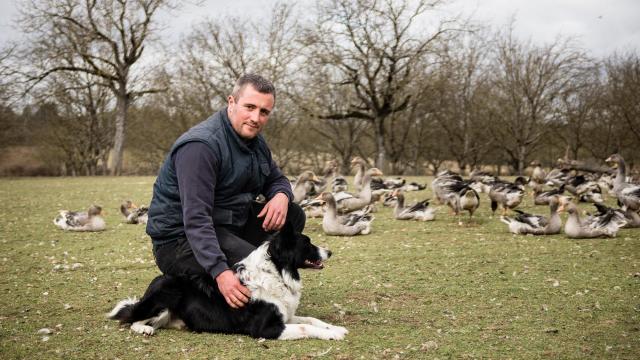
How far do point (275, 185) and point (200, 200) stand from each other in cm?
125

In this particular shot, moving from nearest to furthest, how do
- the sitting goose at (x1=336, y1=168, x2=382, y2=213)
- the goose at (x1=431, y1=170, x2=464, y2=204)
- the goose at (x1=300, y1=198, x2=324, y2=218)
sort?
the goose at (x1=300, y1=198, x2=324, y2=218) → the goose at (x1=431, y1=170, x2=464, y2=204) → the sitting goose at (x1=336, y1=168, x2=382, y2=213)

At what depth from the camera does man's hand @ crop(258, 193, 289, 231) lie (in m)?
5.00

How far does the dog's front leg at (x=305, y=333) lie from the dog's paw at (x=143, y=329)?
3.68 feet

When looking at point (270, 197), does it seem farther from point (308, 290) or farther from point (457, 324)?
point (457, 324)

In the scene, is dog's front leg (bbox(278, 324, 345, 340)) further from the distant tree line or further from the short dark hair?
the distant tree line

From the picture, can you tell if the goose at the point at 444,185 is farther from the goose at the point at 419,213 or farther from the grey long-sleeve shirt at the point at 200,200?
the grey long-sleeve shirt at the point at 200,200

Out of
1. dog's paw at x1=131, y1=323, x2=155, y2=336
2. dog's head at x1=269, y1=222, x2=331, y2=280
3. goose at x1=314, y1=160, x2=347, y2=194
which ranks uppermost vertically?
goose at x1=314, y1=160, x2=347, y2=194

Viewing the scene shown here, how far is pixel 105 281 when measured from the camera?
677 cm

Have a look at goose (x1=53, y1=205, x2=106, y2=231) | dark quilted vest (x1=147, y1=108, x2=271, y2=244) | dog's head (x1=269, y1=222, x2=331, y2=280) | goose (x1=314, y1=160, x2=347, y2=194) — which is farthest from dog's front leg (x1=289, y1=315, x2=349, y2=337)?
goose (x1=314, y1=160, x2=347, y2=194)

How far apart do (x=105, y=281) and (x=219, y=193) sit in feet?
9.42

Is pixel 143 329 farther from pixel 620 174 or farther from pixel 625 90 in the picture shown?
pixel 625 90

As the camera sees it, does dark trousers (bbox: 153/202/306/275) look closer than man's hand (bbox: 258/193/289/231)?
Yes

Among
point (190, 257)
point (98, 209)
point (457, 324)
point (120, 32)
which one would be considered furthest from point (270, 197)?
point (120, 32)

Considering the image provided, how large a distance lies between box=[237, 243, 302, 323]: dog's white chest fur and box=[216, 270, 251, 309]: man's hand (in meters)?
0.18
